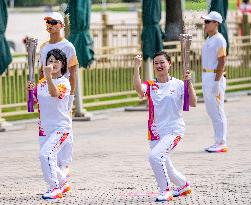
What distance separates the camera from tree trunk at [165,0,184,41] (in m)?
35.7

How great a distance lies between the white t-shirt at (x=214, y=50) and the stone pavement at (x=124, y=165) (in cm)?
125

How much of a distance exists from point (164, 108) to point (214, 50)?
14.8 ft

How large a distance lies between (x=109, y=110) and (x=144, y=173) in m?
9.78

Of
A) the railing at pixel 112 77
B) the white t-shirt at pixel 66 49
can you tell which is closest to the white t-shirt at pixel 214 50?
the white t-shirt at pixel 66 49

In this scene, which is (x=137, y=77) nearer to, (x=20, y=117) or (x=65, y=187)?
(x=65, y=187)

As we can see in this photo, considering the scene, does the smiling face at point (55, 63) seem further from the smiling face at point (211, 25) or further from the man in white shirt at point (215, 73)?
the smiling face at point (211, 25)

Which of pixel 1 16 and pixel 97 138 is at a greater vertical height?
pixel 1 16

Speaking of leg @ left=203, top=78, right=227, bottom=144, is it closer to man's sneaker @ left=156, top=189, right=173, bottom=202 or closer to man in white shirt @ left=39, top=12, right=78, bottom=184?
man in white shirt @ left=39, top=12, right=78, bottom=184

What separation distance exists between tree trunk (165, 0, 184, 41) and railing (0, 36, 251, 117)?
7.28 m

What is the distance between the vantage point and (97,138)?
18.8 m

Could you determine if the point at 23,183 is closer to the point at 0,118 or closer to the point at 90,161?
the point at 90,161

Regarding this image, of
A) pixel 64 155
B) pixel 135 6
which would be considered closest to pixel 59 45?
pixel 64 155

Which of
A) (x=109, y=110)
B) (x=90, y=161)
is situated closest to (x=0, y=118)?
(x=109, y=110)

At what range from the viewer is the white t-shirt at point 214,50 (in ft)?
53.8
